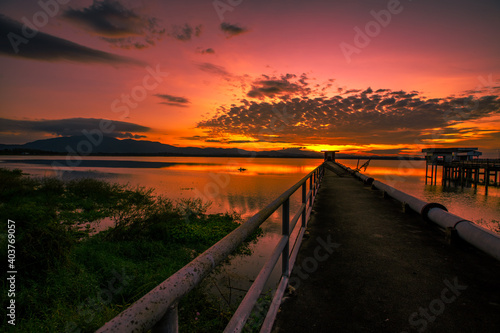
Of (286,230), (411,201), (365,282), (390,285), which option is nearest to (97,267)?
(286,230)

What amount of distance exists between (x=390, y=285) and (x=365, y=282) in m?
0.29

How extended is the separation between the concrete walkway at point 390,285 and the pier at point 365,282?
0.03ft

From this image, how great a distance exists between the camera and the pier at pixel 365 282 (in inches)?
46.8

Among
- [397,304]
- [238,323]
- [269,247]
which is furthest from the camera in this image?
[269,247]

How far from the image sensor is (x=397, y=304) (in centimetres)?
276

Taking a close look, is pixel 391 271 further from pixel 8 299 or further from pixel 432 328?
pixel 8 299

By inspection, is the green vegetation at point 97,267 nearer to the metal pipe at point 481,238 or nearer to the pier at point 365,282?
the pier at point 365,282

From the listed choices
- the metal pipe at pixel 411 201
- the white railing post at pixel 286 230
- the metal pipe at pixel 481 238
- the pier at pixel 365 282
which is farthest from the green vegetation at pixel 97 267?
the metal pipe at pixel 411 201

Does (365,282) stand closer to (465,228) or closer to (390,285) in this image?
(390,285)

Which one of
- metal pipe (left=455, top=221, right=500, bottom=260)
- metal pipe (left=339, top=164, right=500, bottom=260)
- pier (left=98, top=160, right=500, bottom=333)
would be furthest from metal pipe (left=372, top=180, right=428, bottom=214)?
→ metal pipe (left=455, top=221, right=500, bottom=260)

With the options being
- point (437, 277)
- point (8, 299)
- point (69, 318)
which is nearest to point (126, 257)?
point (8, 299)

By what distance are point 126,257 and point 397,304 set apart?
778 centimetres

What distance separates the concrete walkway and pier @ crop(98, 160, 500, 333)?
0.03ft

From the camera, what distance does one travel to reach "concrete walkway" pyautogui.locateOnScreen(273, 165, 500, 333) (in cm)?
248
